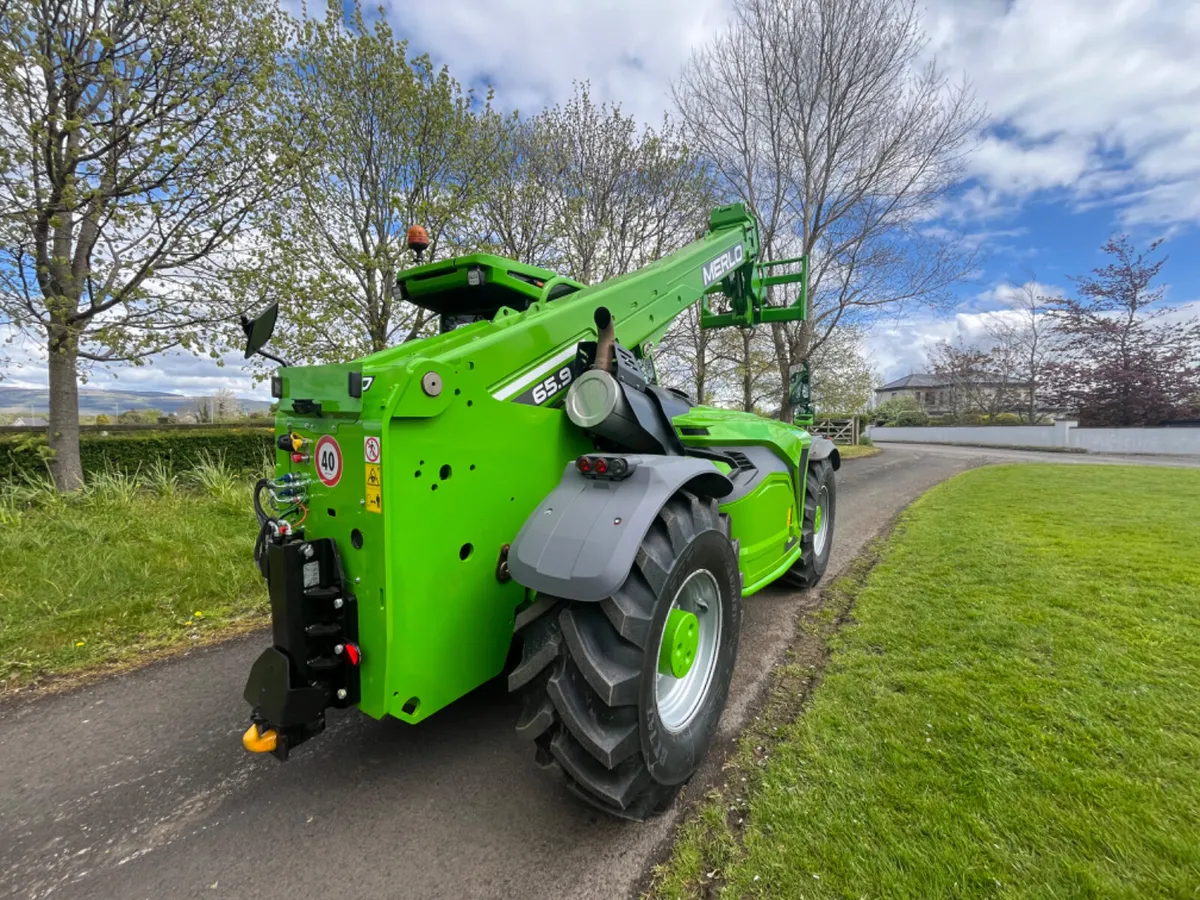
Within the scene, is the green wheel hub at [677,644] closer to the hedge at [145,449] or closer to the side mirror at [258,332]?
the side mirror at [258,332]

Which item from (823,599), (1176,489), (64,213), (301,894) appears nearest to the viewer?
(301,894)

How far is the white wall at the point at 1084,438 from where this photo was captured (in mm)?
25375

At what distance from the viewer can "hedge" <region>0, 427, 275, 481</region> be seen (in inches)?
313

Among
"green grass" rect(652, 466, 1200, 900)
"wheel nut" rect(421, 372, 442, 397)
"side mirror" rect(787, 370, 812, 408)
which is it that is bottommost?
"green grass" rect(652, 466, 1200, 900)

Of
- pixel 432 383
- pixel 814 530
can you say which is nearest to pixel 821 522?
pixel 814 530

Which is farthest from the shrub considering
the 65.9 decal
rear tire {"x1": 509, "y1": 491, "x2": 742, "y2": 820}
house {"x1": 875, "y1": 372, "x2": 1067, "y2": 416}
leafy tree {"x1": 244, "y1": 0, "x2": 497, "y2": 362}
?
rear tire {"x1": 509, "y1": 491, "x2": 742, "y2": 820}

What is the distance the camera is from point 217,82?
6.65m

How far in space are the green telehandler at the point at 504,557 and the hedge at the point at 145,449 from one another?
7.90 m

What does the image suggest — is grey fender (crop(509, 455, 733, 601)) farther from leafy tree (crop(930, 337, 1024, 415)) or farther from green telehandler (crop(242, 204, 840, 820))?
leafy tree (crop(930, 337, 1024, 415))

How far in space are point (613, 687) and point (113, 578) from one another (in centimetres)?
480

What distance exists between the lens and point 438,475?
210 cm

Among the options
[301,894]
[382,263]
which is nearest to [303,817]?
[301,894]

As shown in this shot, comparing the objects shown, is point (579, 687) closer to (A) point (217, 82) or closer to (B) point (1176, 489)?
(A) point (217, 82)

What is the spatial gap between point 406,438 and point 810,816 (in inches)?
82.6
